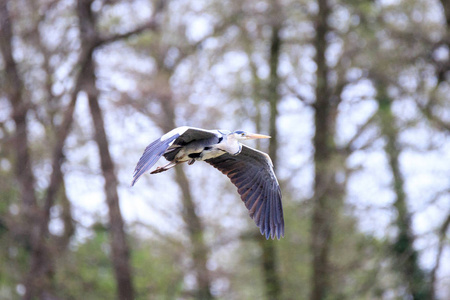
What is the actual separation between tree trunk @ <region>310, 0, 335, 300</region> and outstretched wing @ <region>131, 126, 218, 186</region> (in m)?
7.68

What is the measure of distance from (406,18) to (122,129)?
5.88 metres

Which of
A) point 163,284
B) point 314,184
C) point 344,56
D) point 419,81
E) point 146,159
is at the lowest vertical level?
point 146,159

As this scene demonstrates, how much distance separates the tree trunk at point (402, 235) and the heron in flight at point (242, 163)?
6.97 metres

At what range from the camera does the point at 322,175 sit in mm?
15336

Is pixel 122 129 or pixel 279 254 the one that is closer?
pixel 122 129

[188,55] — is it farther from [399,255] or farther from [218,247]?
[399,255]

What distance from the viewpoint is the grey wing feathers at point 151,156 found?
20.5 feet

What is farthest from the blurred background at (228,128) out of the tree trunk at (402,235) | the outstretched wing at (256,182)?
the outstretched wing at (256,182)

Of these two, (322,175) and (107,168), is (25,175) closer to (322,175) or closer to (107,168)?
(107,168)

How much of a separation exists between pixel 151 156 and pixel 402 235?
958 centimetres

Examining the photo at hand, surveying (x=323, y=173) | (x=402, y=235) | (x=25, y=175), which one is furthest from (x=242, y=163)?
(x=25, y=175)

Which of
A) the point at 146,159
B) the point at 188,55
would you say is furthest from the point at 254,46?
the point at 146,159

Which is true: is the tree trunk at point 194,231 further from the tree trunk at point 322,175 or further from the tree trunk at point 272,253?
the tree trunk at point 322,175

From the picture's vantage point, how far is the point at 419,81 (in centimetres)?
1463
